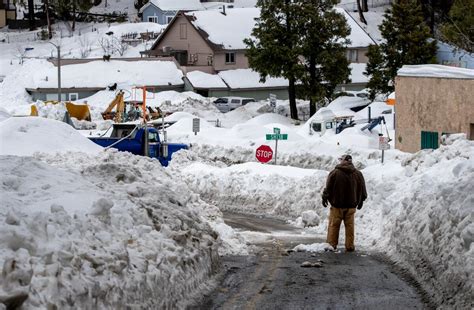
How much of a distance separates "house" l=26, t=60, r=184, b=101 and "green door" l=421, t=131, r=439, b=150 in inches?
1613

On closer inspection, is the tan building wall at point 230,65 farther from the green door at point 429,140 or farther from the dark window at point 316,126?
the green door at point 429,140

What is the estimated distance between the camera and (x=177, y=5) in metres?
103

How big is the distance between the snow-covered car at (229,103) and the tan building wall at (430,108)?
33.4 metres

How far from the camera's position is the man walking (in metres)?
18.1

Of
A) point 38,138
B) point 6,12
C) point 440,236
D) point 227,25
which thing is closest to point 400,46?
point 227,25

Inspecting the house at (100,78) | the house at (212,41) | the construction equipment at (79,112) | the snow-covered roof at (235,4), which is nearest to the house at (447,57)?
the house at (212,41)

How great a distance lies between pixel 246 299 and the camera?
1252 cm

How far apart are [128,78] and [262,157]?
43.3 metres

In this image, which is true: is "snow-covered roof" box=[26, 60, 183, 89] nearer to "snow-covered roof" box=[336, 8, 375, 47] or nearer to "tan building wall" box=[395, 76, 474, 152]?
"snow-covered roof" box=[336, 8, 375, 47]

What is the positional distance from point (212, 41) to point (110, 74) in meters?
8.96

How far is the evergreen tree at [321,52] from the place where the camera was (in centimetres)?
6250

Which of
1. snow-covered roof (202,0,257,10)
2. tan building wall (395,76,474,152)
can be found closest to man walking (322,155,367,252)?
tan building wall (395,76,474,152)

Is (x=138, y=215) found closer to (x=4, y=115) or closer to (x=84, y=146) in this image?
(x=84, y=146)

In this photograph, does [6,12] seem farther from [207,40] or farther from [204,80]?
[204,80]
